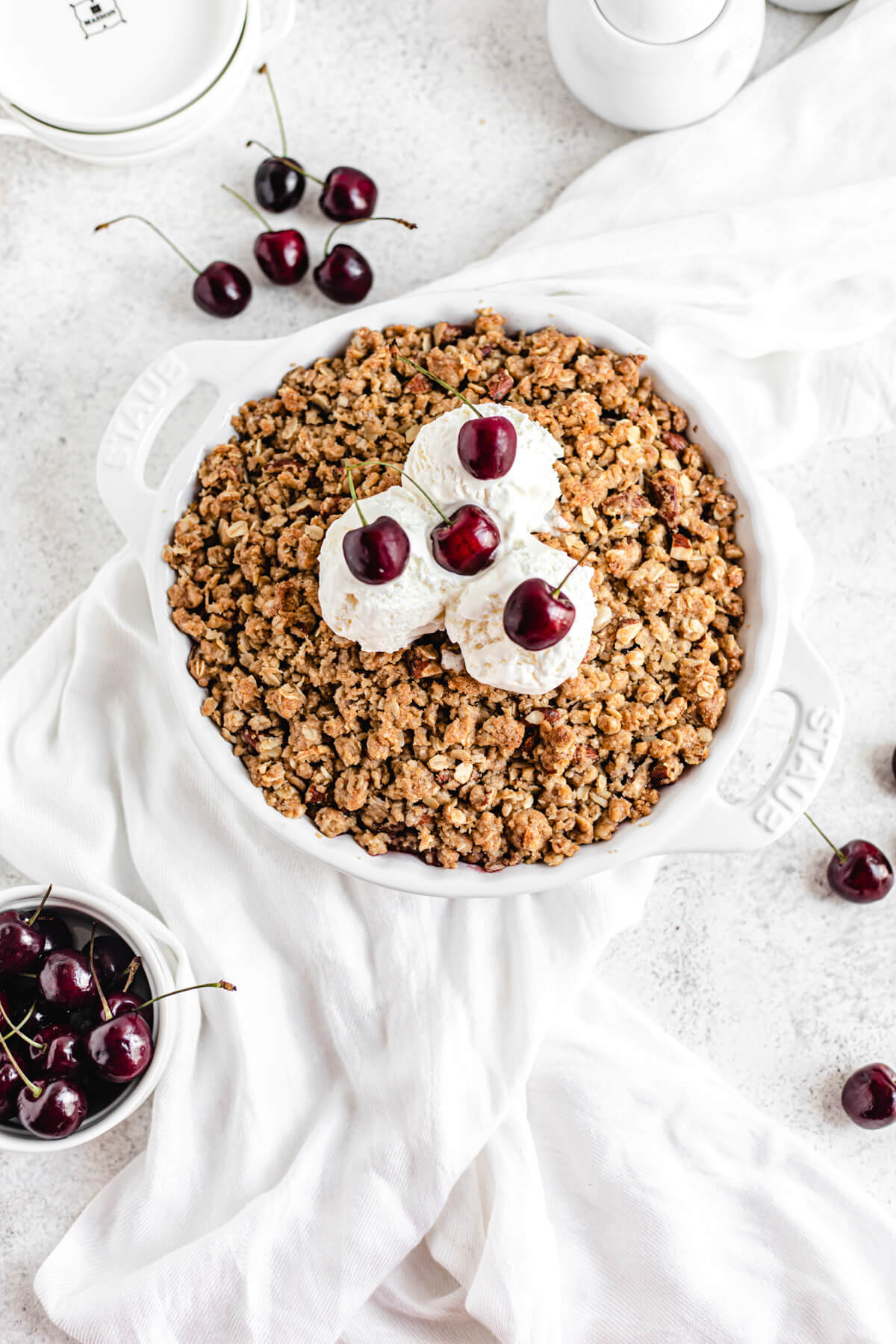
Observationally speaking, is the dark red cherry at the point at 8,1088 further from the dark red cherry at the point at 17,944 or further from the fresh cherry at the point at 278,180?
the fresh cherry at the point at 278,180

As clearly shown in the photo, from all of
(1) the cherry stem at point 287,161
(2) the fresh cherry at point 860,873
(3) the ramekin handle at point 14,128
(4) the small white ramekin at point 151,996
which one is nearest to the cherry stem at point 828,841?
(2) the fresh cherry at point 860,873

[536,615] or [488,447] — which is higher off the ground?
[488,447]

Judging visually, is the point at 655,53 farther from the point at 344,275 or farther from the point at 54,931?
the point at 54,931

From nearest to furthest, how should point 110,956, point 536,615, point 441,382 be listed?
point 536,615 → point 441,382 → point 110,956

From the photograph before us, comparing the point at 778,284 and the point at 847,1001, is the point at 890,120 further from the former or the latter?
the point at 847,1001

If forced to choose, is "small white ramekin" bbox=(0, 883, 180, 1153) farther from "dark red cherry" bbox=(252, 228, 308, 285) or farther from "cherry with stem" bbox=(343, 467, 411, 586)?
"dark red cherry" bbox=(252, 228, 308, 285)

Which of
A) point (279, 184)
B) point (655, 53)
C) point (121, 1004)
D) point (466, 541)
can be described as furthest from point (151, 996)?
point (655, 53)
